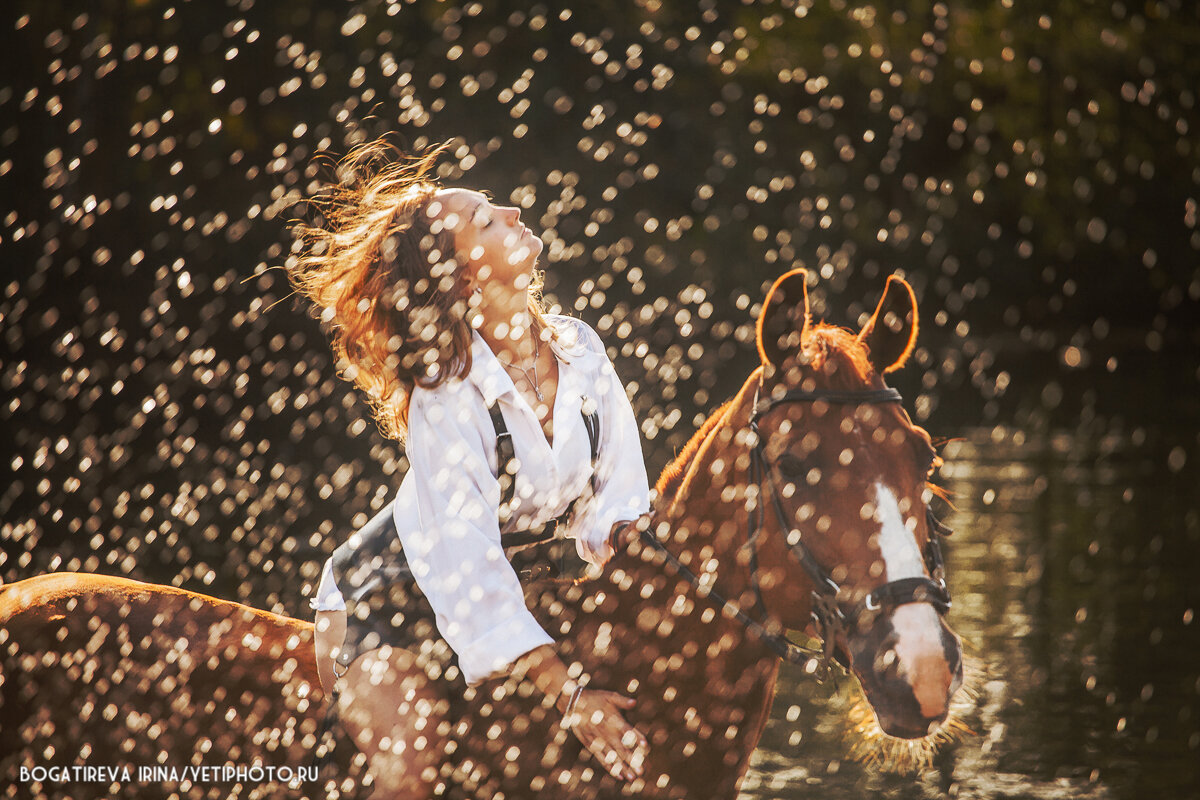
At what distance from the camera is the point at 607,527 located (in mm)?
1880

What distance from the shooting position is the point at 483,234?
1.75 m

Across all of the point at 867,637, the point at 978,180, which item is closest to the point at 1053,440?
the point at 978,180

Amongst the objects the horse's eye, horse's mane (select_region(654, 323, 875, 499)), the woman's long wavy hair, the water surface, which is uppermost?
the woman's long wavy hair

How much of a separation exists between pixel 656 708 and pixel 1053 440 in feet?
41.1

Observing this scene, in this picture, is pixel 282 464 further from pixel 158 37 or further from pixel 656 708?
pixel 656 708

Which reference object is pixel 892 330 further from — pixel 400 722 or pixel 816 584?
pixel 400 722

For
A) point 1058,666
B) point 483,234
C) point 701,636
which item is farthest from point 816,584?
point 1058,666

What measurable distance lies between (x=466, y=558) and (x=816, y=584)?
1.78ft

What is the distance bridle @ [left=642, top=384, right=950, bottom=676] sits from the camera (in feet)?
5.04

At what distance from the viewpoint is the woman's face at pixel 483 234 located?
1748mm

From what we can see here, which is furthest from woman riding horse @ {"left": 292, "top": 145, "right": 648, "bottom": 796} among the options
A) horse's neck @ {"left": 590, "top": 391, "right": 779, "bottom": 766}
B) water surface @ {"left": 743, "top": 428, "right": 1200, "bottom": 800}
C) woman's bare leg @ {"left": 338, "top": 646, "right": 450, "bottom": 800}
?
water surface @ {"left": 743, "top": 428, "right": 1200, "bottom": 800}

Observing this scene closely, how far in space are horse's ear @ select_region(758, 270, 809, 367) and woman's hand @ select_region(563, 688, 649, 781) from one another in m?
0.61

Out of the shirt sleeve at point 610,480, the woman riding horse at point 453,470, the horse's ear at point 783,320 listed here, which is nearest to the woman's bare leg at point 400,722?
the woman riding horse at point 453,470

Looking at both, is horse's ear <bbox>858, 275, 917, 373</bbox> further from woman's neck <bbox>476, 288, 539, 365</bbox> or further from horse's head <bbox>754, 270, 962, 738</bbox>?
woman's neck <bbox>476, 288, 539, 365</bbox>
